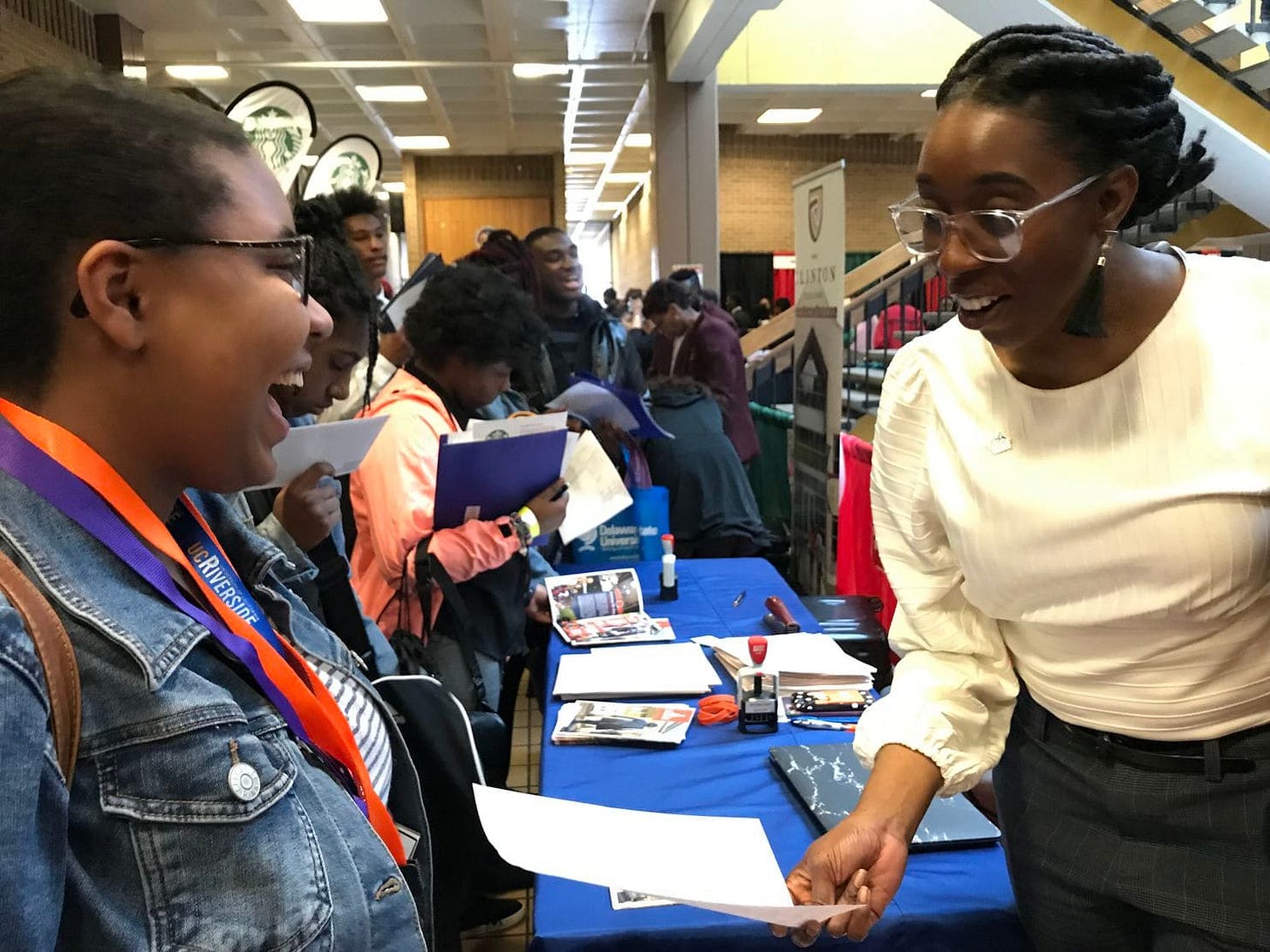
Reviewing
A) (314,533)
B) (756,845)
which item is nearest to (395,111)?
(314,533)

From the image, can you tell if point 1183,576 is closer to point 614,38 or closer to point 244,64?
point 614,38

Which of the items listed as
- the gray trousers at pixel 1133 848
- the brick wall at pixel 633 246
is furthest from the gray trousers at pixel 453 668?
the brick wall at pixel 633 246

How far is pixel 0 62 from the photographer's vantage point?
5395 mm

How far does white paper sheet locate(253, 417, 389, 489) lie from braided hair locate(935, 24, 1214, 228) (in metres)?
1.16

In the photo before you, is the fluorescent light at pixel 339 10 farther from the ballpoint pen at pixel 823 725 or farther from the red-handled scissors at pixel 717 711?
the ballpoint pen at pixel 823 725

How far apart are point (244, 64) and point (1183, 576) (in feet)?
29.5

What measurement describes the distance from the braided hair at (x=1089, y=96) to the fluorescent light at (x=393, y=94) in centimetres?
905

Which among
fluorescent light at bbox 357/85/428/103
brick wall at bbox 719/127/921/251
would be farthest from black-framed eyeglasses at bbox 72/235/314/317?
brick wall at bbox 719/127/921/251

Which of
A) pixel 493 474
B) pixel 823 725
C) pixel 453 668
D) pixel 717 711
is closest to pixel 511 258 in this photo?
pixel 493 474

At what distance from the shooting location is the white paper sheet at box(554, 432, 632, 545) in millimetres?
2600

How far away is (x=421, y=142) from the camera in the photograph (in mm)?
12195

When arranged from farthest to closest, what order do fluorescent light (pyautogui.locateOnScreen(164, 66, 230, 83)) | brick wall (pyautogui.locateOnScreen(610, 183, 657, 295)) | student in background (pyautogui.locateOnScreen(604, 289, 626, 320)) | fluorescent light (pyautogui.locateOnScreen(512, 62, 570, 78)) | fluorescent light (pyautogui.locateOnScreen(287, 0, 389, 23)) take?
brick wall (pyautogui.locateOnScreen(610, 183, 657, 295)), student in background (pyautogui.locateOnScreen(604, 289, 626, 320)), fluorescent light (pyautogui.locateOnScreen(164, 66, 230, 83)), fluorescent light (pyautogui.locateOnScreen(512, 62, 570, 78)), fluorescent light (pyautogui.locateOnScreen(287, 0, 389, 23))

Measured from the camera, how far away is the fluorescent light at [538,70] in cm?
823

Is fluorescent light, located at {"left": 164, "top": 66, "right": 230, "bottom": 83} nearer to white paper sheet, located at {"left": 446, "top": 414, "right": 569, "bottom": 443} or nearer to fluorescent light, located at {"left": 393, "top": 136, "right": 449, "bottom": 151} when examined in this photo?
fluorescent light, located at {"left": 393, "top": 136, "right": 449, "bottom": 151}
